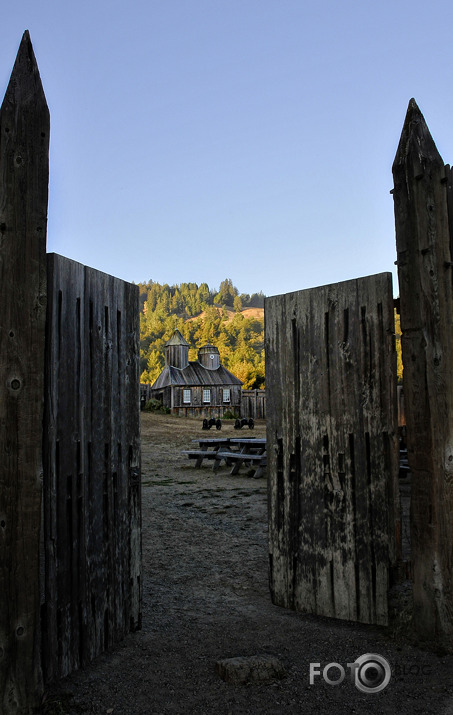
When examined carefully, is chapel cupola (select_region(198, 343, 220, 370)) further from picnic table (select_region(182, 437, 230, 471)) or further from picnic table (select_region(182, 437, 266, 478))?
picnic table (select_region(182, 437, 230, 471))

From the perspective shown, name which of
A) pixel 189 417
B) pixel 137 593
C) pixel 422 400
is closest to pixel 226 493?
pixel 137 593

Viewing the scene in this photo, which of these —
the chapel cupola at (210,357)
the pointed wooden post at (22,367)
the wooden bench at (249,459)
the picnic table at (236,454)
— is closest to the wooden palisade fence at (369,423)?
the pointed wooden post at (22,367)

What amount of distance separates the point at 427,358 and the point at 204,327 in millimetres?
99796

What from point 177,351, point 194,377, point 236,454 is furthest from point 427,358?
point 177,351

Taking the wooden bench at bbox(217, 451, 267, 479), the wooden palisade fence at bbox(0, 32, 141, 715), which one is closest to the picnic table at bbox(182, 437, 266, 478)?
the wooden bench at bbox(217, 451, 267, 479)

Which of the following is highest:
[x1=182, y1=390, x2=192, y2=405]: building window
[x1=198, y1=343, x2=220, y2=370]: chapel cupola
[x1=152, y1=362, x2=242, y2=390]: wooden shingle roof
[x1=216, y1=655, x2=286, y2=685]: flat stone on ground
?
[x1=198, y1=343, x2=220, y2=370]: chapel cupola

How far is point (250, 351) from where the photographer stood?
85.8 metres

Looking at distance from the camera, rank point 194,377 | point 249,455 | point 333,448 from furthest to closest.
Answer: point 194,377 → point 249,455 → point 333,448

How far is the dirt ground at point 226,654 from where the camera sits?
106 inches

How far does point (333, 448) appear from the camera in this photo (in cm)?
400

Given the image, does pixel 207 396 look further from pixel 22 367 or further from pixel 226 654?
pixel 22 367

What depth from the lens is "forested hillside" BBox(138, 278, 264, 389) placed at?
79250 mm

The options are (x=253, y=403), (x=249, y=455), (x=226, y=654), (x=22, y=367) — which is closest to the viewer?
(x=22, y=367)

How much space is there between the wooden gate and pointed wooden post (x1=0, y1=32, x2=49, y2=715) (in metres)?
2.13
